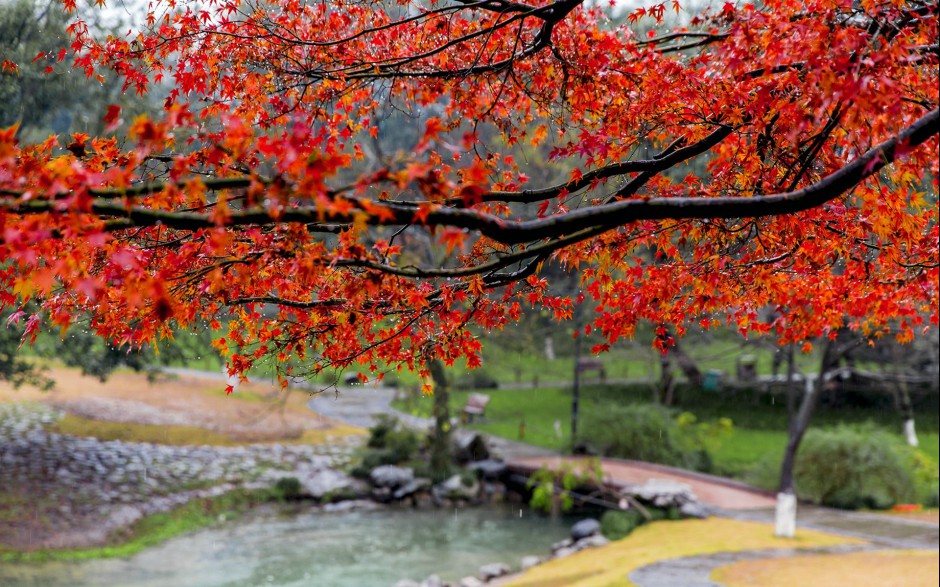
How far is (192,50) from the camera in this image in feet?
18.5

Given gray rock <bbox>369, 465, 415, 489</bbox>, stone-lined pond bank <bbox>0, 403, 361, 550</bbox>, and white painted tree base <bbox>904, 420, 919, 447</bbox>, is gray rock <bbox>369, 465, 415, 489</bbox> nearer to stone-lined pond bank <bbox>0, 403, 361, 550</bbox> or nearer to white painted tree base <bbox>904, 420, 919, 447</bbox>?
stone-lined pond bank <bbox>0, 403, 361, 550</bbox>

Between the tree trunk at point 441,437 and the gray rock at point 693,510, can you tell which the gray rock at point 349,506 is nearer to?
the tree trunk at point 441,437

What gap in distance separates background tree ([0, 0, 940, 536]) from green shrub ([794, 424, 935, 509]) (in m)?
9.66

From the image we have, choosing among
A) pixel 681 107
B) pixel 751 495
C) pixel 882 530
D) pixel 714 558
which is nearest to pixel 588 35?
pixel 681 107

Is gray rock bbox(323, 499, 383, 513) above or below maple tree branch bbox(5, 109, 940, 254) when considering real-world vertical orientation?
below

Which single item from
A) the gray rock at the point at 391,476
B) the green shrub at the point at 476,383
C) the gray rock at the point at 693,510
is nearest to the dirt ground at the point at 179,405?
the gray rock at the point at 391,476

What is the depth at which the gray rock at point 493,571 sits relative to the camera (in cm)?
1170

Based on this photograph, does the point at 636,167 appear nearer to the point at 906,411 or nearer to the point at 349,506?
the point at 349,506

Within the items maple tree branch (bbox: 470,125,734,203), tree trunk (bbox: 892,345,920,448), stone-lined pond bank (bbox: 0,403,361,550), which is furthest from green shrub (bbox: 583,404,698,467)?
maple tree branch (bbox: 470,125,734,203)

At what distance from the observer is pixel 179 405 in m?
23.8

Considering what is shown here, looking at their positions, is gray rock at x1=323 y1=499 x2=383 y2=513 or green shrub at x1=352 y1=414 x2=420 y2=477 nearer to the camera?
gray rock at x1=323 y1=499 x2=383 y2=513

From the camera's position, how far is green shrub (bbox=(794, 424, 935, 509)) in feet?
47.7

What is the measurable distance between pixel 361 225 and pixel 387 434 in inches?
693

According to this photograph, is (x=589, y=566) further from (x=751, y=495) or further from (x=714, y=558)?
(x=751, y=495)
